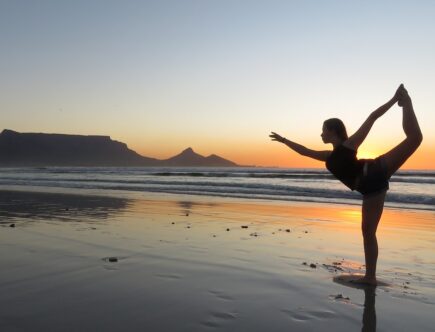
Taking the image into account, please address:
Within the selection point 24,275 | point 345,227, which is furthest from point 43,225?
point 345,227

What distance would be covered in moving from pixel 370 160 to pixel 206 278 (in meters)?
2.24

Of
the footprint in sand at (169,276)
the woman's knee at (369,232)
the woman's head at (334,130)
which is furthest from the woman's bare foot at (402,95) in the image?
the footprint in sand at (169,276)

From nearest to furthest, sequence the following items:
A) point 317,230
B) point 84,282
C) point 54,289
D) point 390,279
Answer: point 54,289, point 84,282, point 390,279, point 317,230

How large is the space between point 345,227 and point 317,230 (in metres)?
Answer: 0.89

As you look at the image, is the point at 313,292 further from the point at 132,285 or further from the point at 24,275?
the point at 24,275

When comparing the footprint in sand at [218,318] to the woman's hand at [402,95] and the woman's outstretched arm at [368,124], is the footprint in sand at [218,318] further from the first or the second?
the woman's hand at [402,95]

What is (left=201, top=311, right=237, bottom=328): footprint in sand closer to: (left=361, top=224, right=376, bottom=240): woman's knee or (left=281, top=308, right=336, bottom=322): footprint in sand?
(left=281, top=308, right=336, bottom=322): footprint in sand

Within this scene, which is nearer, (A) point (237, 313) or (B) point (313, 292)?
(A) point (237, 313)

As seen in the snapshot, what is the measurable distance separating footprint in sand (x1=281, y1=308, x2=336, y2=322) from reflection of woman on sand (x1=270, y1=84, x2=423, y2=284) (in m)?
1.21

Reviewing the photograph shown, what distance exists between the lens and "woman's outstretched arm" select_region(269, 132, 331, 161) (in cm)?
501

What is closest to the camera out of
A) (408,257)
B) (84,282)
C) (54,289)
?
(54,289)

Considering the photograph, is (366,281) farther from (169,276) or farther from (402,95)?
(169,276)

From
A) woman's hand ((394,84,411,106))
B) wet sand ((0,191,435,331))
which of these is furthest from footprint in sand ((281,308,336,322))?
woman's hand ((394,84,411,106))

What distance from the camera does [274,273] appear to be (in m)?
5.29
